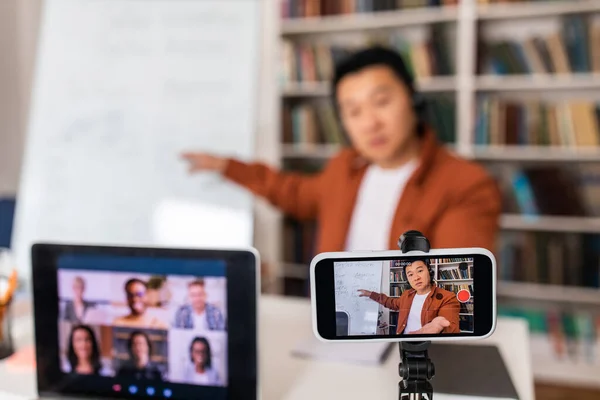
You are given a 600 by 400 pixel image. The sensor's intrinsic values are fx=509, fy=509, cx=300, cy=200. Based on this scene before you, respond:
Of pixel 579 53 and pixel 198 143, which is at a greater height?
pixel 579 53

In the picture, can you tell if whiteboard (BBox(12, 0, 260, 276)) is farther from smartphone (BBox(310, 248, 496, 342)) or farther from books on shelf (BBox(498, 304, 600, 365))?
books on shelf (BBox(498, 304, 600, 365))

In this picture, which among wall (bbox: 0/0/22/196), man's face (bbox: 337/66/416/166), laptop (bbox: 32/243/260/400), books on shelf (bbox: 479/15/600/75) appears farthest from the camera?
wall (bbox: 0/0/22/196)

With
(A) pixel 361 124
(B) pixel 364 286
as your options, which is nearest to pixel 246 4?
(A) pixel 361 124

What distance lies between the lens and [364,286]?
597 millimetres

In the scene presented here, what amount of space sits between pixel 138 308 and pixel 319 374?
341 millimetres

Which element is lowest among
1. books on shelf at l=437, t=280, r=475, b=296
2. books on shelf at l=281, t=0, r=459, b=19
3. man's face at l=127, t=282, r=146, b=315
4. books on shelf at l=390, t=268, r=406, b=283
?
man's face at l=127, t=282, r=146, b=315

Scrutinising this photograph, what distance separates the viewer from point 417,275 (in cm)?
59

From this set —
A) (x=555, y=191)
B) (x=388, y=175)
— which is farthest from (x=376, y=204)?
(x=555, y=191)

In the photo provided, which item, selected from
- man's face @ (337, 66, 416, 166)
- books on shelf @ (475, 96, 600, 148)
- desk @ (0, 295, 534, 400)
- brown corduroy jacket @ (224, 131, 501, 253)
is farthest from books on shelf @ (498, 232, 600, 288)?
desk @ (0, 295, 534, 400)

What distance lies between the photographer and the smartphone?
0.59 meters

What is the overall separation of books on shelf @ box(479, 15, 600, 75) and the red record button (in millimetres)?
2202

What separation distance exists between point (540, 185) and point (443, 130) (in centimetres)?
53

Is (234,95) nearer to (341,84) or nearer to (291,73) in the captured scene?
(341,84)

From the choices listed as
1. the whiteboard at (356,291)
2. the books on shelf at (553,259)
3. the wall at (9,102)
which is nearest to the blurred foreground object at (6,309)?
the whiteboard at (356,291)
